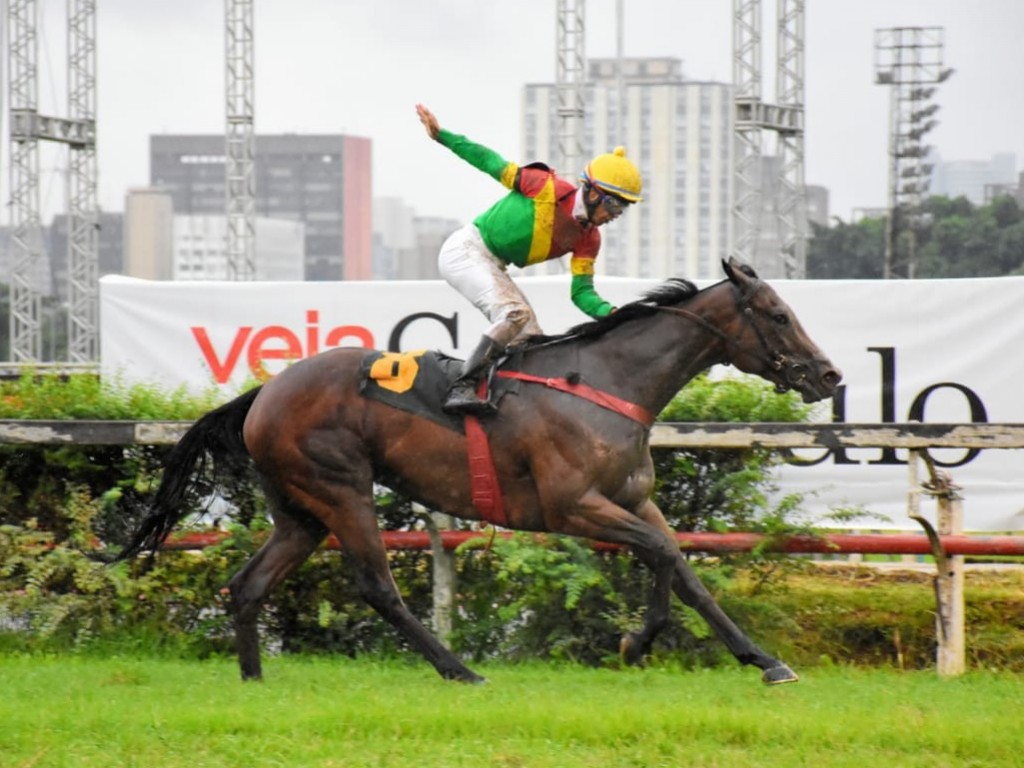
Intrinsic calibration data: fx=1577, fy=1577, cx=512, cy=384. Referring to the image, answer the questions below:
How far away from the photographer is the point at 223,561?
7.88m

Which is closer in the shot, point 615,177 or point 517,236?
point 615,177

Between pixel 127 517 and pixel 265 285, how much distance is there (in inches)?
122

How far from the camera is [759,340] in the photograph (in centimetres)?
682

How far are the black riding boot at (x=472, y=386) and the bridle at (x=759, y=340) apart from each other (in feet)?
2.95

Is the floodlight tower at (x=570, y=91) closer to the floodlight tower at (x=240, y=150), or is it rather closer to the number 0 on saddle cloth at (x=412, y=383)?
the floodlight tower at (x=240, y=150)

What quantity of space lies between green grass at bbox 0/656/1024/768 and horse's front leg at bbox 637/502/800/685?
0.25ft

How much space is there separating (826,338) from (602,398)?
360cm

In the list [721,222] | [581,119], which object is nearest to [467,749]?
[581,119]

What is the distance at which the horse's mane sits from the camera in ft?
22.7

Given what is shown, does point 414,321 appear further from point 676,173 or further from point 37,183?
point 676,173

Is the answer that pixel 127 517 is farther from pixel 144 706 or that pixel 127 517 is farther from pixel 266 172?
pixel 266 172

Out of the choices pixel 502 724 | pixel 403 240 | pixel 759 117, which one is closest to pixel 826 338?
pixel 502 724

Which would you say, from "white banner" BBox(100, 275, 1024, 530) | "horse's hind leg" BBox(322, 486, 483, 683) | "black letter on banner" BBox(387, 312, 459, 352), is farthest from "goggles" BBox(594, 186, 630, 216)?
"black letter on banner" BBox(387, 312, 459, 352)

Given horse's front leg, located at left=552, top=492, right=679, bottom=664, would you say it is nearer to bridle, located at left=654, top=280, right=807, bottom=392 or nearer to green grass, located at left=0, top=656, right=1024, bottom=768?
green grass, located at left=0, top=656, right=1024, bottom=768
